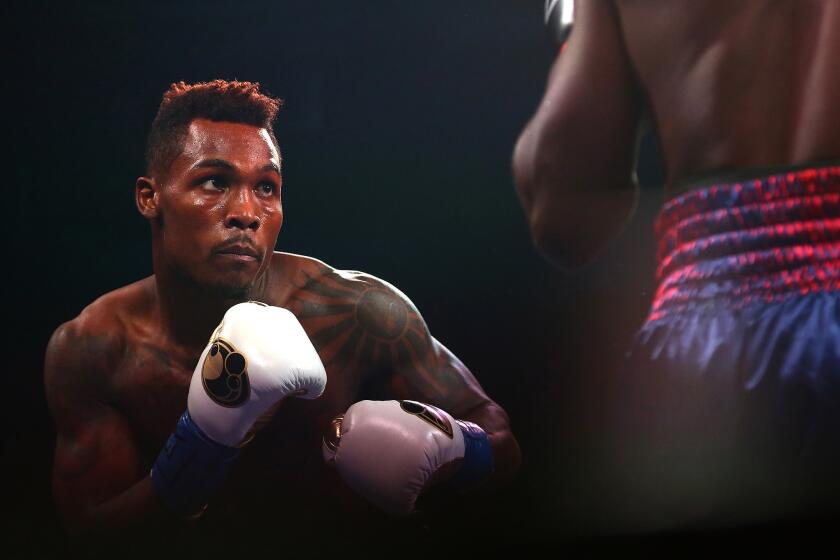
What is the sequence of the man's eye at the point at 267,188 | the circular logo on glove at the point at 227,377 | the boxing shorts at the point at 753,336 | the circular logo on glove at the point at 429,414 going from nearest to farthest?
the boxing shorts at the point at 753,336 < the circular logo on glove at the point at 227,377 < the circular logo on glove at the point at 429,414 < the man's eye at the point at 267,188

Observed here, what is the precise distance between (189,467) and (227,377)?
0.69 feet

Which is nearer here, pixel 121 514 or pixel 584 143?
pixel 584 143

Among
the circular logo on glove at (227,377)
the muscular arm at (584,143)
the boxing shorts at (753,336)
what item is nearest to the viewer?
the boxing shorts at (753,336)

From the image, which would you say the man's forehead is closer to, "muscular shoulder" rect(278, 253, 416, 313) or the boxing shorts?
"muscular shoulder" rect(278, 253, 416, 313)

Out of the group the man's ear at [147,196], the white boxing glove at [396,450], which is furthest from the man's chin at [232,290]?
the white boxing glove at [396,450]

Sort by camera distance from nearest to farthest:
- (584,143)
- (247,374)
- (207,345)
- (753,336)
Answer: (753,336) < (584,143) < (247,374) < (207,345)

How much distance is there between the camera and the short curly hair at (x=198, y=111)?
6.50 ft

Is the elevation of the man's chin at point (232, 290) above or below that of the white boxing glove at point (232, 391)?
above

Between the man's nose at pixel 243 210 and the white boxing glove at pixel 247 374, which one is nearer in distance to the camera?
the white boxing glove at pixel 247 374

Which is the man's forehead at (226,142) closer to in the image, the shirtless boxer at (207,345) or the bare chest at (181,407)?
the shirtless boxer at (207,345)

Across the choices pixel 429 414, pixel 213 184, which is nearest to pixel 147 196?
pixel 213 184

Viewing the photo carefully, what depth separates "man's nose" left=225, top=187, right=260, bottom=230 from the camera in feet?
6.34

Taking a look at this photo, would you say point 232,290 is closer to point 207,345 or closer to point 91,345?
point 207,345

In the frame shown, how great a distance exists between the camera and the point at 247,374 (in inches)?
68.7
